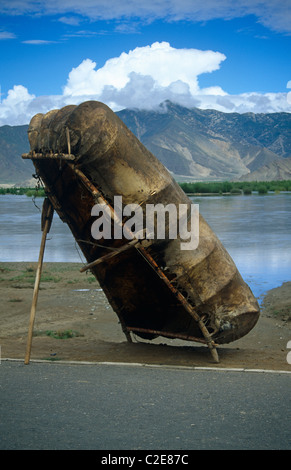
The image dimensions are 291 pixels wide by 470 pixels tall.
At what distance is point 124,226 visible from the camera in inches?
314

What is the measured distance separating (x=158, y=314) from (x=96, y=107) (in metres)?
3.35

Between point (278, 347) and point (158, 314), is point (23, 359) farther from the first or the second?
point (278, 347)

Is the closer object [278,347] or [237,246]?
[278,347]

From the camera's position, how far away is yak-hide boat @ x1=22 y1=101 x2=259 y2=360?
784 centimetres

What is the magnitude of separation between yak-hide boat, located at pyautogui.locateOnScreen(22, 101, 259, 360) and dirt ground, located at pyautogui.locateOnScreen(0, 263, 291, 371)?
1.35 ft

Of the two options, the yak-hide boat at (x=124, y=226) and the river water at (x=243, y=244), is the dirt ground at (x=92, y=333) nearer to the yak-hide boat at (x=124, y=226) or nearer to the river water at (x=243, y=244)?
the yak-hide boat at (x=124, y=226)

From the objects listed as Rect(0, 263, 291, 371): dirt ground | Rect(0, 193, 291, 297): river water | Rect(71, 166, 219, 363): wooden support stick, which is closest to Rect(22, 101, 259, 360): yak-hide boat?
Rect(71, 166, 219, 363): wooden support stick

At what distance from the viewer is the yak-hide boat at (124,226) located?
7836 millimetres

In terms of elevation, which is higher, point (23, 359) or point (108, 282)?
point (108, 282)

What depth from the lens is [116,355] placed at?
878cm

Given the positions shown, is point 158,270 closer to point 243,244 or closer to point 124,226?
point 124,226

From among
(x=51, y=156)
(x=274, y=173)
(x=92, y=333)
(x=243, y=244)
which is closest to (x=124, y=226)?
(x=51, y=156)

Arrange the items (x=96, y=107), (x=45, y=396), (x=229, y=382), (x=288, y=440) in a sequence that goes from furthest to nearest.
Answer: (x=96, y=107)
(x=229, y=382)
(x=45, y=396)
(x=288, y=440)

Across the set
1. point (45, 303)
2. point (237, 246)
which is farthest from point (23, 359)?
point (237, 246)
